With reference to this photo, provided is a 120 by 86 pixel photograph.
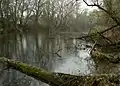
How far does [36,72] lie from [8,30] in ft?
115

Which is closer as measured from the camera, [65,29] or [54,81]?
[54,81]

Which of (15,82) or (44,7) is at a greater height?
(44,7)

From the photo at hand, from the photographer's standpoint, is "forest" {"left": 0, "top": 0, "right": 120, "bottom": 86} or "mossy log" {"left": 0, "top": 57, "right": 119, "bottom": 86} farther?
"forest" {"left": 0, "top": 0, "right": 120, "bottom": 86}

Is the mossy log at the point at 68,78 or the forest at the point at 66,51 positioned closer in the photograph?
the mossy log at the point at 68,78

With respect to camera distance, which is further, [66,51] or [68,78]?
[66,51]

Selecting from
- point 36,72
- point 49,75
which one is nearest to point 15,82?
point 36,72

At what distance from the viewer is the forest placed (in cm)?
851

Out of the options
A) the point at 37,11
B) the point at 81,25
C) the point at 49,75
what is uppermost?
the point at 37,11

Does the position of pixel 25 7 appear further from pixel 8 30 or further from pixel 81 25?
pixel 81 25

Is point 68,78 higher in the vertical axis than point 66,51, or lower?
higher

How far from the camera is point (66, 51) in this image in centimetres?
1989

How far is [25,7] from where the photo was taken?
48281 millimetres

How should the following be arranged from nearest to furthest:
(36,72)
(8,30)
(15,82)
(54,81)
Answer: (54,81)
(36,72)
(15,82)
(8,30)

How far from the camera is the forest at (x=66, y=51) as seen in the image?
335 inches
